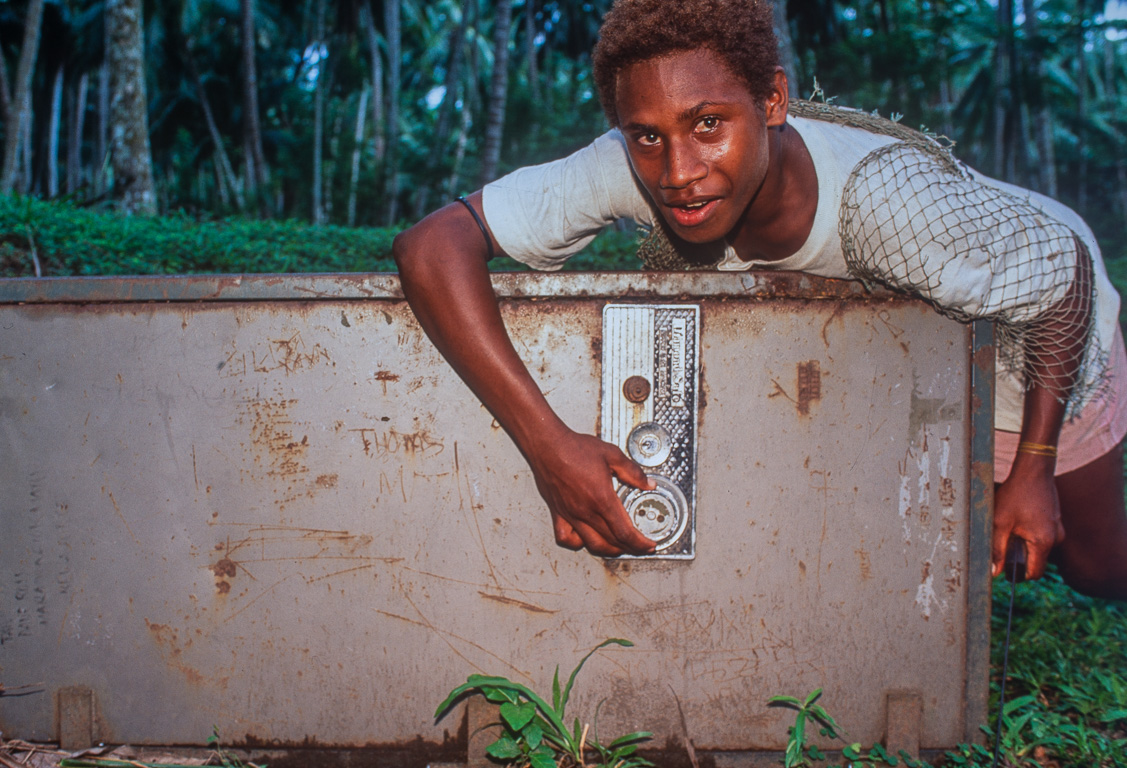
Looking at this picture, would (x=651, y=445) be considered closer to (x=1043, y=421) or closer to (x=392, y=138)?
(x=1043, y=421)

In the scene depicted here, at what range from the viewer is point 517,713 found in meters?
1.46

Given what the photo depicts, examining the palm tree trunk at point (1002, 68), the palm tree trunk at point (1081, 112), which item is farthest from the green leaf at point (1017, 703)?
the palm tree trunk at point (1081, 112)

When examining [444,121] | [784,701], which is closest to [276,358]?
[784,701]

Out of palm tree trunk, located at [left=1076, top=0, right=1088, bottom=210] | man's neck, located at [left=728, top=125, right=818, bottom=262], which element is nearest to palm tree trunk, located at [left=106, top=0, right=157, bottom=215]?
man's neck, located at [left=728, top=125, right=818, bottom=262]

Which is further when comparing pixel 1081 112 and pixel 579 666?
pixel 1081 112

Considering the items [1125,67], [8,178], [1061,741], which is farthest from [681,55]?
[1125,67]

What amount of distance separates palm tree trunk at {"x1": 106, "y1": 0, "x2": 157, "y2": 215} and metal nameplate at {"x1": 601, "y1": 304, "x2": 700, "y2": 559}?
8571 millimetres

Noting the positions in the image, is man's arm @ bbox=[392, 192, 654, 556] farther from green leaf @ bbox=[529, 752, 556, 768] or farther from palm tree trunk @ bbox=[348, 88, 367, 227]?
palm tree trunk @ bbox=[348, 88, 367, 227]

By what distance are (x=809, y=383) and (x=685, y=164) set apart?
1.63ft

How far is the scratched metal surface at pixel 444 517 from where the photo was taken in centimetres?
146

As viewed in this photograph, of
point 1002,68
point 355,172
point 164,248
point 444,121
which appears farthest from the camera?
point 355,172

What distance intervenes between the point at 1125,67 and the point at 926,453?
44744 mm

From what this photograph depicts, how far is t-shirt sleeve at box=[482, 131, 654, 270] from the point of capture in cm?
159

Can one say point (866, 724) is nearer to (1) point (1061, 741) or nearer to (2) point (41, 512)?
(1) point (1061, 741)
